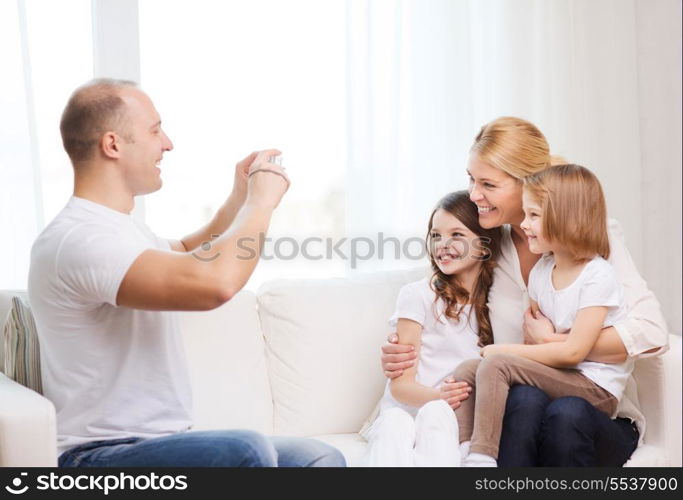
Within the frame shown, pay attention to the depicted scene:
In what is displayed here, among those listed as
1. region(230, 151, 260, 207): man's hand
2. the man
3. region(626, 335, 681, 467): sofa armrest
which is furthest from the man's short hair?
region(626, 335, 681, 467): sofa armrest

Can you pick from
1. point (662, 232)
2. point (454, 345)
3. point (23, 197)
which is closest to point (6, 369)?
A: point (23, 197)

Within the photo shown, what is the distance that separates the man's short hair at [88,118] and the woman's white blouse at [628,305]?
3.56 feet

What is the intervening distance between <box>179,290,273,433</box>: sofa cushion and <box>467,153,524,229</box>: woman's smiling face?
0.71 m

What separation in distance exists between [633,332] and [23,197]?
Answer: 175 centimetres

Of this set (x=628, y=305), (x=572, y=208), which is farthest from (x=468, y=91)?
(x=628, y=305)

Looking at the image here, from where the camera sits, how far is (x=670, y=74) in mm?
3562

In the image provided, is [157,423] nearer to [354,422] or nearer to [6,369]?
[6,369]

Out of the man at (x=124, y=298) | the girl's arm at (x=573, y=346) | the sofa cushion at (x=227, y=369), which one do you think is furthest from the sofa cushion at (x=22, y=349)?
the girl's arm at (x=573, y=346)

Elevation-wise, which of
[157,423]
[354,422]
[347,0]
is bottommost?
[354,422]

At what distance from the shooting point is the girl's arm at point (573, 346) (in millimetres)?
2090

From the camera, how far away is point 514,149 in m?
2.29

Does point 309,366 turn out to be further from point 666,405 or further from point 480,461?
point 666,405

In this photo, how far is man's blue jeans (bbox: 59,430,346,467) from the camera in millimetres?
1633

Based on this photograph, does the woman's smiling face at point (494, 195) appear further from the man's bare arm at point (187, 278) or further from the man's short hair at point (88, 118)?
the man's short hair at point (88, 118)
